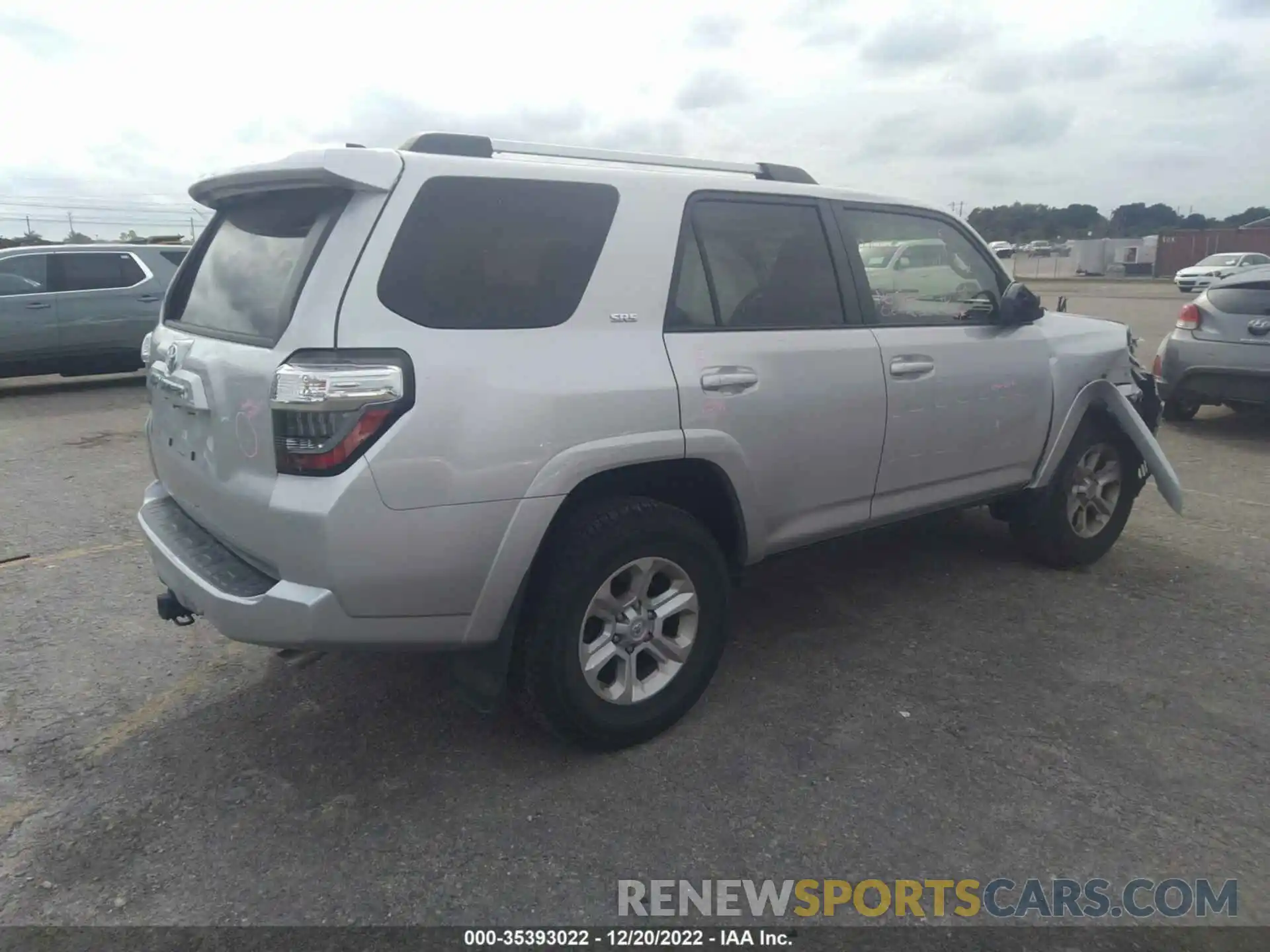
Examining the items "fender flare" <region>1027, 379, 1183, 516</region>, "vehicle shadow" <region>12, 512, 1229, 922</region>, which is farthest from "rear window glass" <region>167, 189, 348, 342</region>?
"fender flare" <region>1027, 379, 1183, 516</region>

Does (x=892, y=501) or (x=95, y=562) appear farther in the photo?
(x=95, y=562)

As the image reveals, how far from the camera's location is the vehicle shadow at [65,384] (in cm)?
1111

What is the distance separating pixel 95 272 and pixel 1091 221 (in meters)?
85.3

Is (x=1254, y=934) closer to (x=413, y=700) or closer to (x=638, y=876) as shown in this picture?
(x=638, y=876)

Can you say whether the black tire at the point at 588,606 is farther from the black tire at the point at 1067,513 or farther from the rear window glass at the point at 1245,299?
the rear window glass at the point at 1245,299

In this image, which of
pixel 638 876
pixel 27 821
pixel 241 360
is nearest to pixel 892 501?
pixel 638 876

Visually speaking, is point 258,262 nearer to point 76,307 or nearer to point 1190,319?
point 1190,319

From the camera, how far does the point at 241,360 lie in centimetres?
263

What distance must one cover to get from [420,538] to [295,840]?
0.95 metres

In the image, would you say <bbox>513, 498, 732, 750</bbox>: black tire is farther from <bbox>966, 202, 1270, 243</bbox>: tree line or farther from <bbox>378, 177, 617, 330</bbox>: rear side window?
<bbox>966, 202, 1270, 243</bbox>: tree line

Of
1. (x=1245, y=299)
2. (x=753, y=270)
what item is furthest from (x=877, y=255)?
(x=1245, y=299)

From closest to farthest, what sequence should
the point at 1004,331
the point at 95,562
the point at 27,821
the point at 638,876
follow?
the point at 638,876 < the point at 27,821 < the point at 1004,331 < the point at 95,562

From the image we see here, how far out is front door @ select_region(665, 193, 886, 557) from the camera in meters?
3.14

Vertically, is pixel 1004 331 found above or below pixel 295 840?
above
